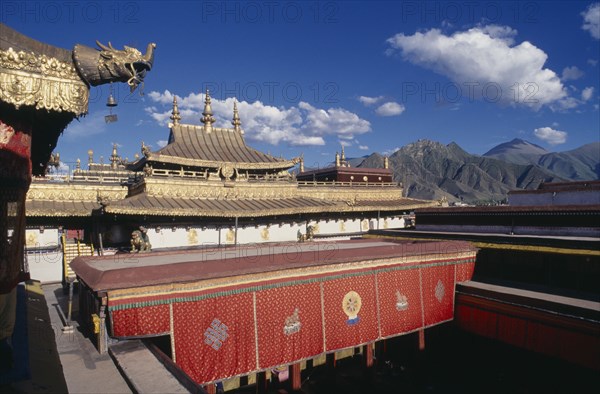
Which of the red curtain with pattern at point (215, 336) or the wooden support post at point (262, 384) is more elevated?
the red curtain with pattern at point (215, 336)

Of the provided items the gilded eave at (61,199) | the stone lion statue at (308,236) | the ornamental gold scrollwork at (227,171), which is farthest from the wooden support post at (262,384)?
the ornamental gold scrollwork at (227,171)

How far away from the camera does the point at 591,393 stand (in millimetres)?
10375

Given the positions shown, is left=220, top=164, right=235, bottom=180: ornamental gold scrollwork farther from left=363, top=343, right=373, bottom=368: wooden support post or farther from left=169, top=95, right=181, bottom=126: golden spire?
left=363, top=343, right=373, bottom=368: wooden support post

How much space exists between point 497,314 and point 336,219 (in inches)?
574

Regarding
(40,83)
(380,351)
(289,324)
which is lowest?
(380,351)

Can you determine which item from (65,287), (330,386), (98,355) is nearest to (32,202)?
(65,287)

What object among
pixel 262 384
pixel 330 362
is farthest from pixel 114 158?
pixel 330 362

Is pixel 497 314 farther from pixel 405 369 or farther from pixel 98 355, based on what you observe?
pixel 98 355

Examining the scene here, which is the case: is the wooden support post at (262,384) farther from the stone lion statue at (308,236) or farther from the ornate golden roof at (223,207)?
the stone lion statue at (308,236)

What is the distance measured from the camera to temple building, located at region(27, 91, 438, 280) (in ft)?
62.0

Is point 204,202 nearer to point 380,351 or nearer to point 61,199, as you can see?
point 61,199

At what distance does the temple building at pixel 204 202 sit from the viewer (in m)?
18.9

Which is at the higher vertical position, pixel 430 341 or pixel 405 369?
pixel 430 341

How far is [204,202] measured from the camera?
20.4m
